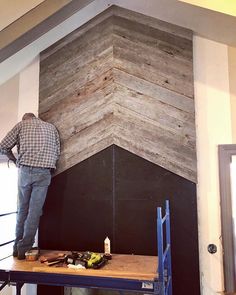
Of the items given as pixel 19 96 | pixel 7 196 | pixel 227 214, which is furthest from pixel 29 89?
pixel 227 214

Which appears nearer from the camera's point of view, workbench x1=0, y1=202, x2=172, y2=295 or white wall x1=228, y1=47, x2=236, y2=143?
workbench x1=0, y1=202, x2=172, y2=295

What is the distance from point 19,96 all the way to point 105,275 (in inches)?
88.8

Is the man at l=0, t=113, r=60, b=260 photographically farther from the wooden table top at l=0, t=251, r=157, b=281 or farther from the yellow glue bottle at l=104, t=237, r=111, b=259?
the yellow glue bottle at l=104, t=237, r=111, b=259

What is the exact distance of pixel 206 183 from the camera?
10.2 feet

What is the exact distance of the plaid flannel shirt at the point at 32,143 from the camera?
116 inches

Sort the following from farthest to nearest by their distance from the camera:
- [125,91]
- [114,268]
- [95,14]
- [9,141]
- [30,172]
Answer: [95,14], [125,91], [9,141], [30,172], [114,268]

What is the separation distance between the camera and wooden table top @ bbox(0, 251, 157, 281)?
7.76 ft

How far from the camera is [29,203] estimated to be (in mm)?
2916

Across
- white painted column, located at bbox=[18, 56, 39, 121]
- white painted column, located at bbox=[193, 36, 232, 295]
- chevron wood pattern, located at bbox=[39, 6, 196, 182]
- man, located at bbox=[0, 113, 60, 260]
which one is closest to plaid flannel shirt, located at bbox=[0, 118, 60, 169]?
man, located at bbox=[0, 113, 60, 260]

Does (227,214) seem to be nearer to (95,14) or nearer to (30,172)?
(30,172)

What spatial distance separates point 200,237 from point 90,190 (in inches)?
48.3

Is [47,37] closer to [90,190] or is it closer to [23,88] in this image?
[23,88]

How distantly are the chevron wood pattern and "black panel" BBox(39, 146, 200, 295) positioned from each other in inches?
5.3

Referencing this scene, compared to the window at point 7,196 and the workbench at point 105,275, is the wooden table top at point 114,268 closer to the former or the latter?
the workbench at point 105,275
